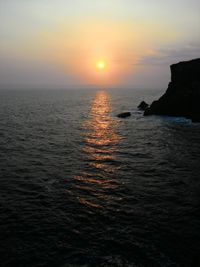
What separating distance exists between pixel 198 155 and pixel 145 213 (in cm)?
1901

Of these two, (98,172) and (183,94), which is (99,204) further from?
(183,94)

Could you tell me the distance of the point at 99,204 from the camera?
71.9 ft

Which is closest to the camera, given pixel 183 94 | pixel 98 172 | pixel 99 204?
pixel 99 204

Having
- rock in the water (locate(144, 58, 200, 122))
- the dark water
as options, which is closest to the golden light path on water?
the dark water

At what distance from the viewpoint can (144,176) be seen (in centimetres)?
2830

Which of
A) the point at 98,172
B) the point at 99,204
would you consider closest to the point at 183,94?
the point at 98,172

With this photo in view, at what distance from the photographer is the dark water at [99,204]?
15766 millimetres

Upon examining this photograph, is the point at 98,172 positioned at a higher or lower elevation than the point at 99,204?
higher

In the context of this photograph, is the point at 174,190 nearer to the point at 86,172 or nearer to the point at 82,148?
the point at 86,172

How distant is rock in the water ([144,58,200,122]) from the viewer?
68062 mm

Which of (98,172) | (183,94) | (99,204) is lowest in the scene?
(99,204)

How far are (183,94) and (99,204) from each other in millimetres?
55004

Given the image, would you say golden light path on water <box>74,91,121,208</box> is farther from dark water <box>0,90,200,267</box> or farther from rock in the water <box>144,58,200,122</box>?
rock in the water <box>144,58,200,122</box>

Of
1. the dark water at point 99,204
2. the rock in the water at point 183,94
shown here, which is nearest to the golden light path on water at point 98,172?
the dark water at point 99,204
